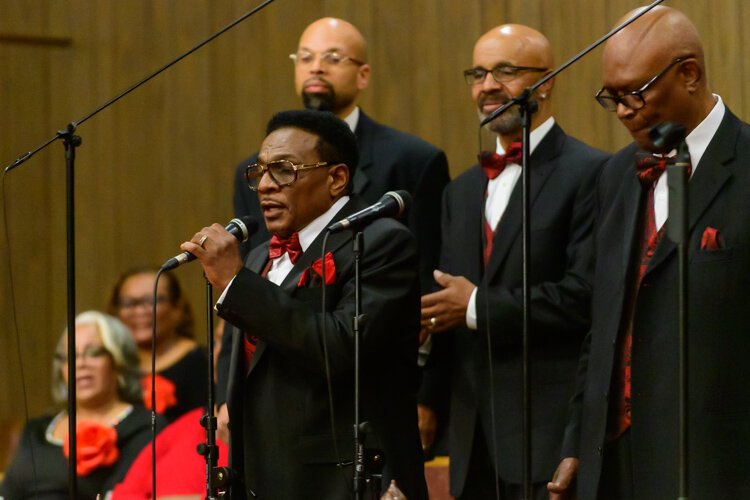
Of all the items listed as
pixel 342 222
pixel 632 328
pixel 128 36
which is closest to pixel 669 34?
pixel 632 328

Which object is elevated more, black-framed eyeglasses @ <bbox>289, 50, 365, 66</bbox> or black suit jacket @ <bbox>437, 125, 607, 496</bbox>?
black-framed eyeglasses @ <bbox>289, 50, 365, 66</bbox>

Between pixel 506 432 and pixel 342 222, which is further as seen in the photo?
pixel 506 432

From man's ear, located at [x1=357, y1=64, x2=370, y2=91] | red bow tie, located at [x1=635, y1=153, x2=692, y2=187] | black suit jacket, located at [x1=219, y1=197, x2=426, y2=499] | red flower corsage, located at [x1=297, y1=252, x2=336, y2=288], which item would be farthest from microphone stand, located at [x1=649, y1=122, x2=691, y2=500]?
man's ear, located at [x1=357, y1=64, x2=370, y2=91]

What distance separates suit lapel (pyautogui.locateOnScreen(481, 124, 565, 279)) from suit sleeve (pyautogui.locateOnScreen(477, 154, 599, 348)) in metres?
0.09

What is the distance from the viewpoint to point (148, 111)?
6.60m

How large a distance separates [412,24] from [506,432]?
3.11 m

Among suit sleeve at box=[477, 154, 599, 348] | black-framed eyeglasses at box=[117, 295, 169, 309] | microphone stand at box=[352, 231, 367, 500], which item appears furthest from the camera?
black-framed eyeglasses at box=[117, 295, 169, 309]

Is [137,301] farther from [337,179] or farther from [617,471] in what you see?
[617,471]

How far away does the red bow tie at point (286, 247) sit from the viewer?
10.8 ft

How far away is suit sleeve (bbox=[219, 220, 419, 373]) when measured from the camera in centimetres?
309

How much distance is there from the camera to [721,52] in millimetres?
5234

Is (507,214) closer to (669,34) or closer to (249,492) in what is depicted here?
(669,34)

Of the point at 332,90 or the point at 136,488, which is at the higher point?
the point at 332,90

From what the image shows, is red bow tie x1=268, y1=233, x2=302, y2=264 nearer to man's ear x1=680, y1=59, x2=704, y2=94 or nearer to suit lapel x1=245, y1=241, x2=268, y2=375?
suit lapel x1=245, y1=241, x2=268, y2=375
